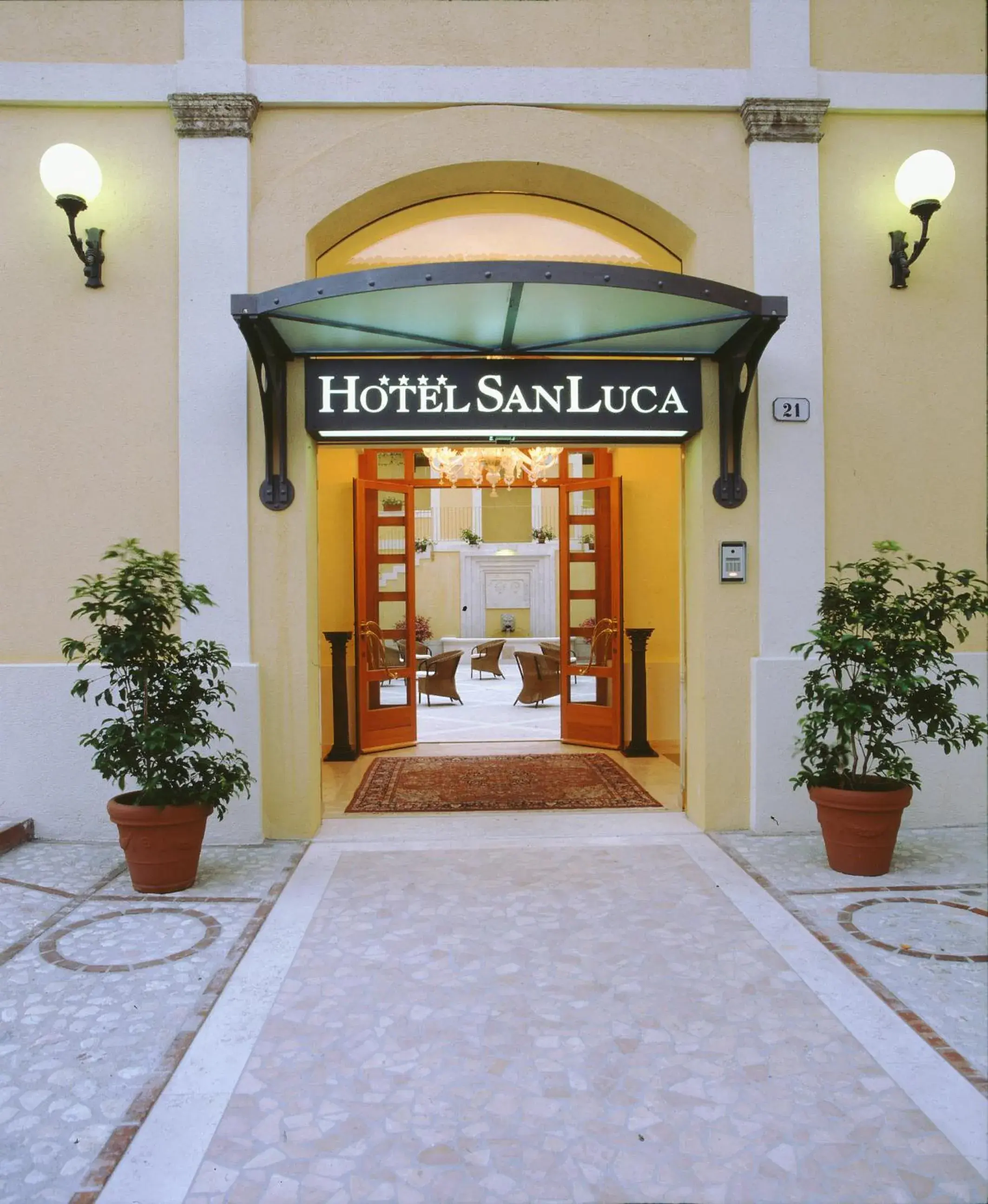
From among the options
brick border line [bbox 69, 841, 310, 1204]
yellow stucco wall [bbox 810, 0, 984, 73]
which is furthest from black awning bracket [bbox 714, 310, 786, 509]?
brick border line [bbox 69, 841, 310, 1204]

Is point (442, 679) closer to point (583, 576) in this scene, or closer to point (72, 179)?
point (583, 576)

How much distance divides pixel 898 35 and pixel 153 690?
554 centimetres

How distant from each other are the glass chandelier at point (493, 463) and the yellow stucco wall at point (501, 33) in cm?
684

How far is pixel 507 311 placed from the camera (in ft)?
13.6

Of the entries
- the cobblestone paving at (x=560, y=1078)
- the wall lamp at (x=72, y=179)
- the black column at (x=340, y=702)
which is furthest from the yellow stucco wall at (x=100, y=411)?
the black column at (x=340, y=702)

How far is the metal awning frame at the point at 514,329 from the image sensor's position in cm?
371

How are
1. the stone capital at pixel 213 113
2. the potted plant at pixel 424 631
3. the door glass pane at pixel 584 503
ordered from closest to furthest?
the stone capital at pixel 213 113
the door glass pane at pixel 584 503
the potted plant at pixel 424 631

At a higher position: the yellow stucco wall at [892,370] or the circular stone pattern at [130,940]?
the yellow stucco wall at [892,370]

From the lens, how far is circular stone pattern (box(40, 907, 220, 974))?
3229 millimetres

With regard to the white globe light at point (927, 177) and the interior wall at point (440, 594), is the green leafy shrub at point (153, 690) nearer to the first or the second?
the white globe light at point (927, 177)

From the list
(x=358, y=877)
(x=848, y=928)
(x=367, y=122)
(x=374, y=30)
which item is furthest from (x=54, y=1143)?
(x=374, y=30)

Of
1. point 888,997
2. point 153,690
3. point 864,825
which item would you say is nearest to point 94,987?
point 153,690

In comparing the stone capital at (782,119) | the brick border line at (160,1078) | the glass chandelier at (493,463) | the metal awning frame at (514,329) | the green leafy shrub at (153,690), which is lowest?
the brick border line at (160,1078)

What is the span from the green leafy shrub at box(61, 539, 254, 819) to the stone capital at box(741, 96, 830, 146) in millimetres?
3988
